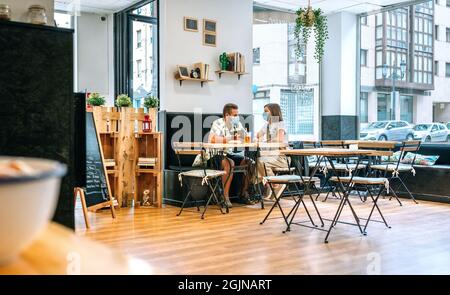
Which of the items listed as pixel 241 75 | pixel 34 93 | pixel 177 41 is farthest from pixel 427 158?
pixel 34 93

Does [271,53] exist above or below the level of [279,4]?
below

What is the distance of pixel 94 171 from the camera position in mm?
5812

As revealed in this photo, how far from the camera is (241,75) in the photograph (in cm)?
796

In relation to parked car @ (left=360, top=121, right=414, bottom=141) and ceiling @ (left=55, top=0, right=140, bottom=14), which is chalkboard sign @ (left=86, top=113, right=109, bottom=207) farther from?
parked car @ (left=360, top=121, right=414, bottom=141)

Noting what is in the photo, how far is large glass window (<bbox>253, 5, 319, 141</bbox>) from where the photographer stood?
8812 millimetres

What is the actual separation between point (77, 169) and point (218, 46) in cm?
360

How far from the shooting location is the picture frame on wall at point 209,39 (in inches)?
295

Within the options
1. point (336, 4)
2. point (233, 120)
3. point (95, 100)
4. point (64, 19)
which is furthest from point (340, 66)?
point (64, 19)

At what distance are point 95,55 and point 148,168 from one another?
327cm

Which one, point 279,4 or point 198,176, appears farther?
point 279,4

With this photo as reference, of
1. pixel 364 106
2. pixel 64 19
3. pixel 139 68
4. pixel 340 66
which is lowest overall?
pixel 364 106

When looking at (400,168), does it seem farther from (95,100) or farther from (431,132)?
(95,100)

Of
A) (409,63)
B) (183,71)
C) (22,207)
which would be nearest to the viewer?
(22,207)

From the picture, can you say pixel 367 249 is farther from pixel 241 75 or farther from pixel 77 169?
pixel 241 75
